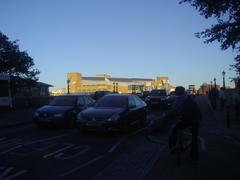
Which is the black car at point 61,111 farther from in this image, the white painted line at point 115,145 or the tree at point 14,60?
the tree at point 14,60

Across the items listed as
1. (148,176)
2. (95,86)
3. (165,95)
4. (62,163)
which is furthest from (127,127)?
(95,86)

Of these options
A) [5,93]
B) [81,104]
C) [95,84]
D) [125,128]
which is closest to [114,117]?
[125,128]

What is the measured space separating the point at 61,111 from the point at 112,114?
3.19m

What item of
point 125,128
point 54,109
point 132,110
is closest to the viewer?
point 125,128

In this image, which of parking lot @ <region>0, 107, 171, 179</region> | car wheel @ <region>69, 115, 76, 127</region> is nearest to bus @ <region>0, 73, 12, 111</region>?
car wheel @ <region>69, 115, 76, 127</region>

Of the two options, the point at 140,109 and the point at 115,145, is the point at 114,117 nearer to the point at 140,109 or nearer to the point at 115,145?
the point at 115,145

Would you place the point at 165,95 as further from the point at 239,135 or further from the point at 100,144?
the point at 100,144

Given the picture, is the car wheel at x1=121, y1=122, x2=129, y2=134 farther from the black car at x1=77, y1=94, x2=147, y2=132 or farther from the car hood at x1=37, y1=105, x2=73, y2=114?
the car hood at x1=37, y1=105, x2=73, y2=114

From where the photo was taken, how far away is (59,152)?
947 cm

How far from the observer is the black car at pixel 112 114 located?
1259 cm

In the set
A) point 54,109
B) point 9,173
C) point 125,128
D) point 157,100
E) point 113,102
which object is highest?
point 113,102

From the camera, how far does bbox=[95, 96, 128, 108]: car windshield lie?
14.0 metres

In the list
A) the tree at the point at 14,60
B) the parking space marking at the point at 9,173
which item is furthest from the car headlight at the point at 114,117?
the tree at the point at 14,60

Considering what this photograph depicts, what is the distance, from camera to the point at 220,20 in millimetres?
16938
